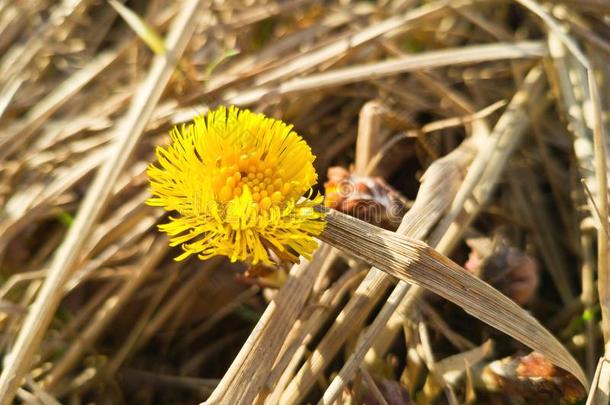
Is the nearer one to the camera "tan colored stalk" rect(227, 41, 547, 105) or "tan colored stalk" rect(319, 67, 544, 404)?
"tan colored stalk" rect(319, 67, 544, 404)

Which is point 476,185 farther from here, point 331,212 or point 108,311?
point 108,311

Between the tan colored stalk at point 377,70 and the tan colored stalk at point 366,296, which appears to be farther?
the tan colored stalk at point 377,70

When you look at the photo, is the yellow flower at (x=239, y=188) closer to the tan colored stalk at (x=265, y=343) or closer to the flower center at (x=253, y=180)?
the flower center at (x=253, y=180)

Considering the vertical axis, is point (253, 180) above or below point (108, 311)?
above

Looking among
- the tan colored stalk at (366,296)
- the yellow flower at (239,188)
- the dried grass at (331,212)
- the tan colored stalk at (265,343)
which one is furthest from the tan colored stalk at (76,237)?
the tan colored stalk at (366,296)

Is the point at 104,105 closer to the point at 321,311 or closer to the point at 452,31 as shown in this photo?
the point at 321,311

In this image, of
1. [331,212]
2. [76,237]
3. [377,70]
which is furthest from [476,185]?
[76,237]

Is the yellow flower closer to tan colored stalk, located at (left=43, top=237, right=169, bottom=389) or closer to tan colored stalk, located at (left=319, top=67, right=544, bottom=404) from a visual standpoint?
tan colored stalk, located at (left=319, top=67, right=544, bottom=404)

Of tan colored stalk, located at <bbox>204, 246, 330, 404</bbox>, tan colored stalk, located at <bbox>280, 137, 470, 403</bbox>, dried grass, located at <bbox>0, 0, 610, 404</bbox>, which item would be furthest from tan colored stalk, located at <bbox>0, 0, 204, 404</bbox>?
tan colored stalk, located at <bbox>280, 137, 470, 403</bbox>
